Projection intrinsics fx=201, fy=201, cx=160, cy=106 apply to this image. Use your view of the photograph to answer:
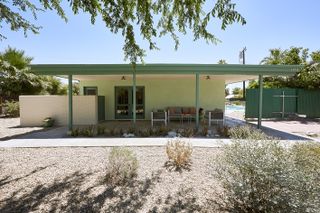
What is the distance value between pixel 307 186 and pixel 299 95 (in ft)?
52.5

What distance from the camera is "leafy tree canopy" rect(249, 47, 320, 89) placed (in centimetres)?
1545

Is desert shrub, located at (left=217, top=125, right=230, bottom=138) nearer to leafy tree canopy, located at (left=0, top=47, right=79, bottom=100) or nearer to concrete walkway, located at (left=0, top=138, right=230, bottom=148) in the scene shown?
concrete walkway, located at (left=0, top=138, right=230, bottom=148)

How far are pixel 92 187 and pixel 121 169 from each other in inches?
25.6

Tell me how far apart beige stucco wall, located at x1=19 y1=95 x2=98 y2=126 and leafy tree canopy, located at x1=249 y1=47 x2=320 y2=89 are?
13.4 m

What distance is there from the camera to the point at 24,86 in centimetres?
1759

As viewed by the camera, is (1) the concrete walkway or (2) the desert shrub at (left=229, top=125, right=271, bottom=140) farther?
(1) the concrete walkway

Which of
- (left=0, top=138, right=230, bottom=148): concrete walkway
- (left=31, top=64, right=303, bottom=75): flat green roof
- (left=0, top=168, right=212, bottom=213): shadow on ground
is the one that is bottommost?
(left=0, top=168, right=212, bottom=213): shadow on ground

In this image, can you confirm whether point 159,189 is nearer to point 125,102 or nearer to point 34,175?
point 34,175

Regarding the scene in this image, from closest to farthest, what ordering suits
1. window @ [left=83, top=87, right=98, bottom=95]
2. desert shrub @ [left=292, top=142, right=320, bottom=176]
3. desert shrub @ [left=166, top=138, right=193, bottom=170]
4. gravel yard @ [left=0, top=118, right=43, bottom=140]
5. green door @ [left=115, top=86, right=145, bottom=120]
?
desert shrub @ [left=292, top=142, right=320, bottom=176], desert shrub @ [left=166, top=138, right=193, bottom=170], gravel yard @ [left=0, top=118, right=43, bottom=140], green door @ [left=115, top=86, right=145, bottom=120], window @ [left=83, top=87, right=98, bottom=95]

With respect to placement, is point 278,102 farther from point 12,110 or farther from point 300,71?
point 12,110

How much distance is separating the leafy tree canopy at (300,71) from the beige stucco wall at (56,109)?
13370 mm

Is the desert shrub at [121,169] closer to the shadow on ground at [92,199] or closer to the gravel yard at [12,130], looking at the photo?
the shadow on ground at [92,199]

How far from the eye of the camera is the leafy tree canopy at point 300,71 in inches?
608

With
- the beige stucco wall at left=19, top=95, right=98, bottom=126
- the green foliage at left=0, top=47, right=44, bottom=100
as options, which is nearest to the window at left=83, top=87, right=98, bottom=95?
the beige stucco wall at left=19, top=95, right=98, bottom=126
